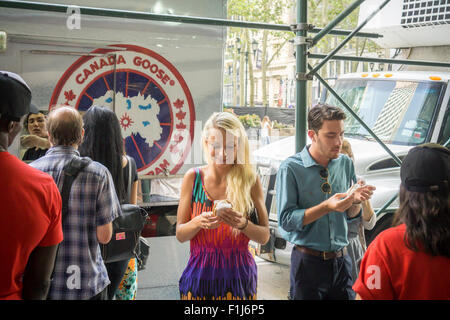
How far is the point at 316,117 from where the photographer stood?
3365mm

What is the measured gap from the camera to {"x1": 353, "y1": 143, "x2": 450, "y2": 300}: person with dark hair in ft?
6.14

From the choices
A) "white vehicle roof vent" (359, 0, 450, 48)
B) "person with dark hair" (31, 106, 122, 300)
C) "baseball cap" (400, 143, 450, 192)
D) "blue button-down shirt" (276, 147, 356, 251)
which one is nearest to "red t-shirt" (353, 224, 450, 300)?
"baseball cap" (400, 143, 450, 192)

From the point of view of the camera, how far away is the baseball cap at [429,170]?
1929 mm

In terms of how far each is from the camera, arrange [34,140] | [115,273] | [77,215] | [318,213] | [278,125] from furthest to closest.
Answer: [278,125], [34,140], [115,273], [318,213], [77,215]

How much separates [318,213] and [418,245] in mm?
1228

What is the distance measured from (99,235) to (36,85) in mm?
1986

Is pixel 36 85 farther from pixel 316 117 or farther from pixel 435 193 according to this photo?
pixel 435 193

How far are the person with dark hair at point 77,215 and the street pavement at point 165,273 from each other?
233cm

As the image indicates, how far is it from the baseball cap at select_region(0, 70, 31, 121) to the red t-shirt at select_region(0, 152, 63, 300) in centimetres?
18

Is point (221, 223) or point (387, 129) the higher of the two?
point (387, 129)

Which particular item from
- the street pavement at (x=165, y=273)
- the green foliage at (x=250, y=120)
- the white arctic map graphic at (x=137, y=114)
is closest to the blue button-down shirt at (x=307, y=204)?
→ the white arctic map graphic at (x=137, y=114)

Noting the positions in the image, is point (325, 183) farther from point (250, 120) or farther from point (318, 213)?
point (250, 120)

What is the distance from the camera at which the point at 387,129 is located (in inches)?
255

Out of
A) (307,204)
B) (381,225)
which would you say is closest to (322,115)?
(307,204)
